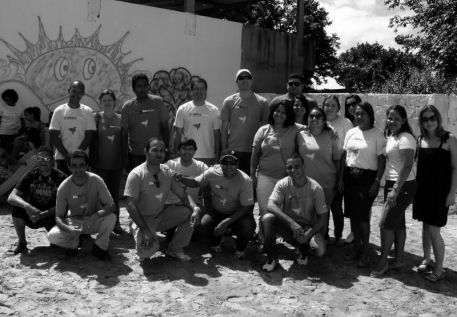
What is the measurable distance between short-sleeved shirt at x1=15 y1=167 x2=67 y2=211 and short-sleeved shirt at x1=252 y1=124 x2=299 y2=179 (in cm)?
223

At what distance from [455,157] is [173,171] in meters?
2.84

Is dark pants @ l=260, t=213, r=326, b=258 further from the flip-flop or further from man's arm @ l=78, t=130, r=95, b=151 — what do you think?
man's arm @ l=78, t=130, r=95, b=151

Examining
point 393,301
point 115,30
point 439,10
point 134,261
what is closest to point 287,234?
point 393,301

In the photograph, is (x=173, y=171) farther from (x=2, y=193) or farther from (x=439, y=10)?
(x=439, y=10)

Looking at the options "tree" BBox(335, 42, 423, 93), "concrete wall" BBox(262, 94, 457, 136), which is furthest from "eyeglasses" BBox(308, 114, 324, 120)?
"tree" BBox(335, 42, 423, 93)

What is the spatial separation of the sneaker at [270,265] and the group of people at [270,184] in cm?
1

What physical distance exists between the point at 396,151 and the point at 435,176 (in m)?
0.46

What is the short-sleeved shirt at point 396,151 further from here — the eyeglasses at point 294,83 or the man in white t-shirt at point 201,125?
the man in white t-shirt at point 201,125

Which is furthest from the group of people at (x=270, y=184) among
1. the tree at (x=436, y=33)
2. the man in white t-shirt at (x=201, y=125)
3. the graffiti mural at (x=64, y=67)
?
the tree at (x=436, y=33)

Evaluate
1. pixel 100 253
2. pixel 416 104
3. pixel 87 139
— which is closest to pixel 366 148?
pixel 100 253

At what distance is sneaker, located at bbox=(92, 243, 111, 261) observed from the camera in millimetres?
5121

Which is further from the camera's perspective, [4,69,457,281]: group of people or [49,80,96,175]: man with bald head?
[49,80,96,175]: man with bald head

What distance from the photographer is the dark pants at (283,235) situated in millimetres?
5070

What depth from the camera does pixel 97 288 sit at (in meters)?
4.51
